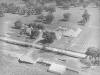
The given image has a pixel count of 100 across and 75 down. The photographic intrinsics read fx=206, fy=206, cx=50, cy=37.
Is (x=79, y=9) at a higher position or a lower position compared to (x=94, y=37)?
higher

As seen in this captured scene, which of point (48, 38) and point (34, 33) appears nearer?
point (48, 38)

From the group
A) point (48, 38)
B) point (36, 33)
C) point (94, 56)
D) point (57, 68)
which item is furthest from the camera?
point (36, 33)

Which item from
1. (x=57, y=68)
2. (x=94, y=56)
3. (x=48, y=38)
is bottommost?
(x=57, y=68)

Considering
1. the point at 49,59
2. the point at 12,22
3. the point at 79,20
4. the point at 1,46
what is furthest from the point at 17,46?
the point at 79,20

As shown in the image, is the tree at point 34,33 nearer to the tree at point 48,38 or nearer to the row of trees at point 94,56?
the tree at point 48,38

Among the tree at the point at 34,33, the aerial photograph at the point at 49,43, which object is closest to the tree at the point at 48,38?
the aerial photograph at the point at 49,43

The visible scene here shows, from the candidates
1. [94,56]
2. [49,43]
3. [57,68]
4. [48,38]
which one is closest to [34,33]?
[48,38]

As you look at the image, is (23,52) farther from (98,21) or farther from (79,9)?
(79,9)

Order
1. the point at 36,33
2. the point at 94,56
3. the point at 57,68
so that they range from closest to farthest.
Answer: the point at 57,68
the point at 94,56
the point at 36,33

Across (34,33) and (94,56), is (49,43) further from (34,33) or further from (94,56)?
(94,56)
